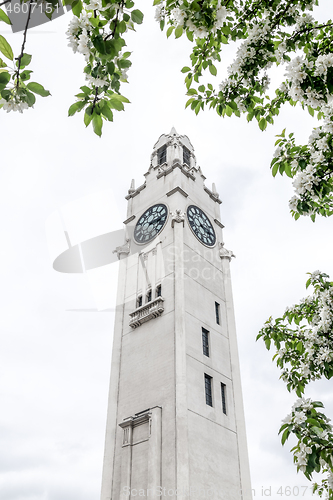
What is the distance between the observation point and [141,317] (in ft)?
114

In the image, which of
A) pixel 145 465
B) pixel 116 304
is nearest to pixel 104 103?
pixel 145 465

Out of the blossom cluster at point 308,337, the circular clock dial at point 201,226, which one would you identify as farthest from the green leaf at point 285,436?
the circular clock dial at point 201,226

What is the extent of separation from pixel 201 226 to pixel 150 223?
5063 mm

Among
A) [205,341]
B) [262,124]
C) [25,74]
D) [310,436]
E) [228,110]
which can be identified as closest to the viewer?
[25,74]

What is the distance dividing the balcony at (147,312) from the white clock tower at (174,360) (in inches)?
3.5

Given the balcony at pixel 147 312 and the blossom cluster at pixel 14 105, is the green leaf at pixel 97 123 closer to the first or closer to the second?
the blossom cluster at pixel 14 105

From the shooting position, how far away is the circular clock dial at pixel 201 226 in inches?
1599

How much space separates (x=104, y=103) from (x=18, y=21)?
1389 millimetres

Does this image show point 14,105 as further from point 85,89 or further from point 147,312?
point 147,312

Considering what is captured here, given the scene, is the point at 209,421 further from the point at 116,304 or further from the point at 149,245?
the point at 149,245

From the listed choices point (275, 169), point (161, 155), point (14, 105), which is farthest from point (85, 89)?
point (161, 155)

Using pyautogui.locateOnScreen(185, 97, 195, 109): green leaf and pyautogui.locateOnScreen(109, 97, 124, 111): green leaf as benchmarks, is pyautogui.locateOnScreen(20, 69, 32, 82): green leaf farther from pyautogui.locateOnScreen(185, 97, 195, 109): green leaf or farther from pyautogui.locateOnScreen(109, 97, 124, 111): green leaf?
pyautogui.locateOnScreen(185, 97, 195, 109): green leaf

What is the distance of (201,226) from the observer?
42.0m

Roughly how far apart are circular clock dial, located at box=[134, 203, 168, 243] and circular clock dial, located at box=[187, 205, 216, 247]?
2.61 m
